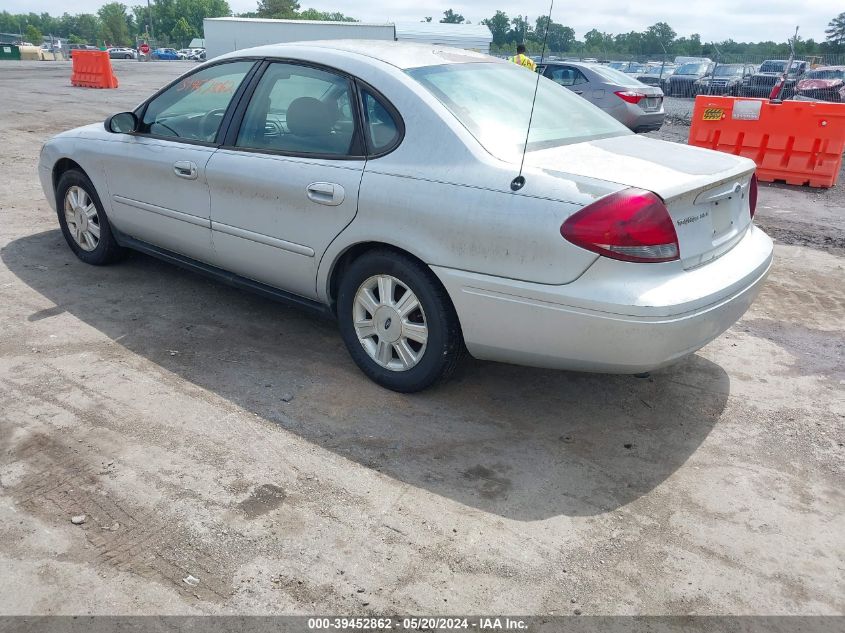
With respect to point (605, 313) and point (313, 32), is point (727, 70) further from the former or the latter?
point (605, 313)

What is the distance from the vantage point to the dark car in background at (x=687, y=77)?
27.0 m

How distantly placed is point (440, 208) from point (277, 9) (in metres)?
99.6

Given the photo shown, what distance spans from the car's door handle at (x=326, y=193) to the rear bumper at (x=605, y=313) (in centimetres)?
69

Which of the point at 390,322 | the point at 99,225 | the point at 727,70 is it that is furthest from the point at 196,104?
the point at 727,70

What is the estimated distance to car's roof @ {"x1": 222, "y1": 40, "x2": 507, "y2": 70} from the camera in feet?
12.7

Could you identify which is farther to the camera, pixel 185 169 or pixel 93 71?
pixel 93 71

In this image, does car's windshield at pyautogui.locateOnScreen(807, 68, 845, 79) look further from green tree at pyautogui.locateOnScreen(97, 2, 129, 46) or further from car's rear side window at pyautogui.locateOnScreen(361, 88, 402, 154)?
green tree at pyautogui.locateOnScreen(97, 2, 129, 46)

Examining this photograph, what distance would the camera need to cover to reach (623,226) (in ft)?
9.66

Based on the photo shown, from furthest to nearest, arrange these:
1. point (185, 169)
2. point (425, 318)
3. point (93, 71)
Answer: point (93, 71)
point (185, 169)
point (425, 318)

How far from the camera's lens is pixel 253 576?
251 centimetres

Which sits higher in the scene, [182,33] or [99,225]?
[99,225]

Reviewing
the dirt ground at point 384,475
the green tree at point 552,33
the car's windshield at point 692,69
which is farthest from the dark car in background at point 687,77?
the green tree at point 552,33

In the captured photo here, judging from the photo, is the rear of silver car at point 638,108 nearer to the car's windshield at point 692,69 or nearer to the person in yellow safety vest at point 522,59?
the person in yellow safety vest at point 522,59

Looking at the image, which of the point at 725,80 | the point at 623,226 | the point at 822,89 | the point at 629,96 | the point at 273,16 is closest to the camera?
the point at 623,226
